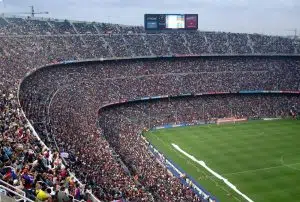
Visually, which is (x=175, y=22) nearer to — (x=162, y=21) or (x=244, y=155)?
(x=162, y=21)

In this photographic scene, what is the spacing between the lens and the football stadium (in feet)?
72.3

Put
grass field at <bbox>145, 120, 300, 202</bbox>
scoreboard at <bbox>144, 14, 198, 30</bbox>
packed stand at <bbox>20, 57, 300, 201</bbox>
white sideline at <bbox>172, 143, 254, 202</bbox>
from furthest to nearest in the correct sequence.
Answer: scoreboard at <bbox>144, 14, 198, 30</bbox>, grass field at <bbox>145, 120, 300, 202</bbox>, white sideline at <bbox>172, 143, 254, 202</bbox>, packed stand at <bbox>20, 57, 300, 201</bbox>

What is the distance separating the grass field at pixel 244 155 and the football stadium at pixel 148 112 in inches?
5.2

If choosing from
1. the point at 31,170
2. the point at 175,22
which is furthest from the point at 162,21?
the point at 31,170

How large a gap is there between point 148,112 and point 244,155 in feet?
→ 60.9

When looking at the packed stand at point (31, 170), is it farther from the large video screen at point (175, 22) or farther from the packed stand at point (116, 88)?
the large video screen at point (175, 22)

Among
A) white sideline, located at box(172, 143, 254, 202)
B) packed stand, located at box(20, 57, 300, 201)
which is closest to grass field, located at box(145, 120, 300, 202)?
white sideline, located at box(172, 143, 254, 202)

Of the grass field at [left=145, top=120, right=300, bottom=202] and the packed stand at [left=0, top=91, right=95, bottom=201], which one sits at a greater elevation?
the packed stand at [left=0, top=91, right=95, bottom=201]

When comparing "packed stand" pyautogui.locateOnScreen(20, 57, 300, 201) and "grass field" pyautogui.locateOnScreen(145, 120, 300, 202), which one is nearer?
"packed stand" pyautogui.locateOnScreen(20, 57, 300, 201)

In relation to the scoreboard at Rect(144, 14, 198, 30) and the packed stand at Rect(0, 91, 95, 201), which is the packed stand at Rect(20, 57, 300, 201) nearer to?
the packed stand at Rect(0, 91, 95, 201)

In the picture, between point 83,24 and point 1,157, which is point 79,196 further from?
point 83,24

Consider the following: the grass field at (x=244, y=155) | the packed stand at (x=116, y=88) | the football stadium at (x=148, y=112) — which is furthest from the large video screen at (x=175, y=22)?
the grass field at (x=244, y=155)

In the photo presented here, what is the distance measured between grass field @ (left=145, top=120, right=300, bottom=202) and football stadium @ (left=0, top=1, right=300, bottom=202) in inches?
5.2

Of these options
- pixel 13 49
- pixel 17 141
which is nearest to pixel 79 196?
pixel 17 141
